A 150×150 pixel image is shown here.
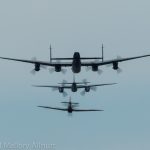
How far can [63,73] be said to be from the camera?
200 metres

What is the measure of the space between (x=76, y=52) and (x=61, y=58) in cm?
685

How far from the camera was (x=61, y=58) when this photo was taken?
199 metres

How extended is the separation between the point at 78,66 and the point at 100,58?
632 cm

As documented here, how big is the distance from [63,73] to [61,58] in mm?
2806

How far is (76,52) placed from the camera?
19275cm

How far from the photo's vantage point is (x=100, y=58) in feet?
654

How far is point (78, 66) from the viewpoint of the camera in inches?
7662

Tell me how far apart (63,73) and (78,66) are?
5998 millimetres

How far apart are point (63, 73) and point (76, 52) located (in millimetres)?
8296

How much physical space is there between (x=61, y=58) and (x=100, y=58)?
22.6 feet
